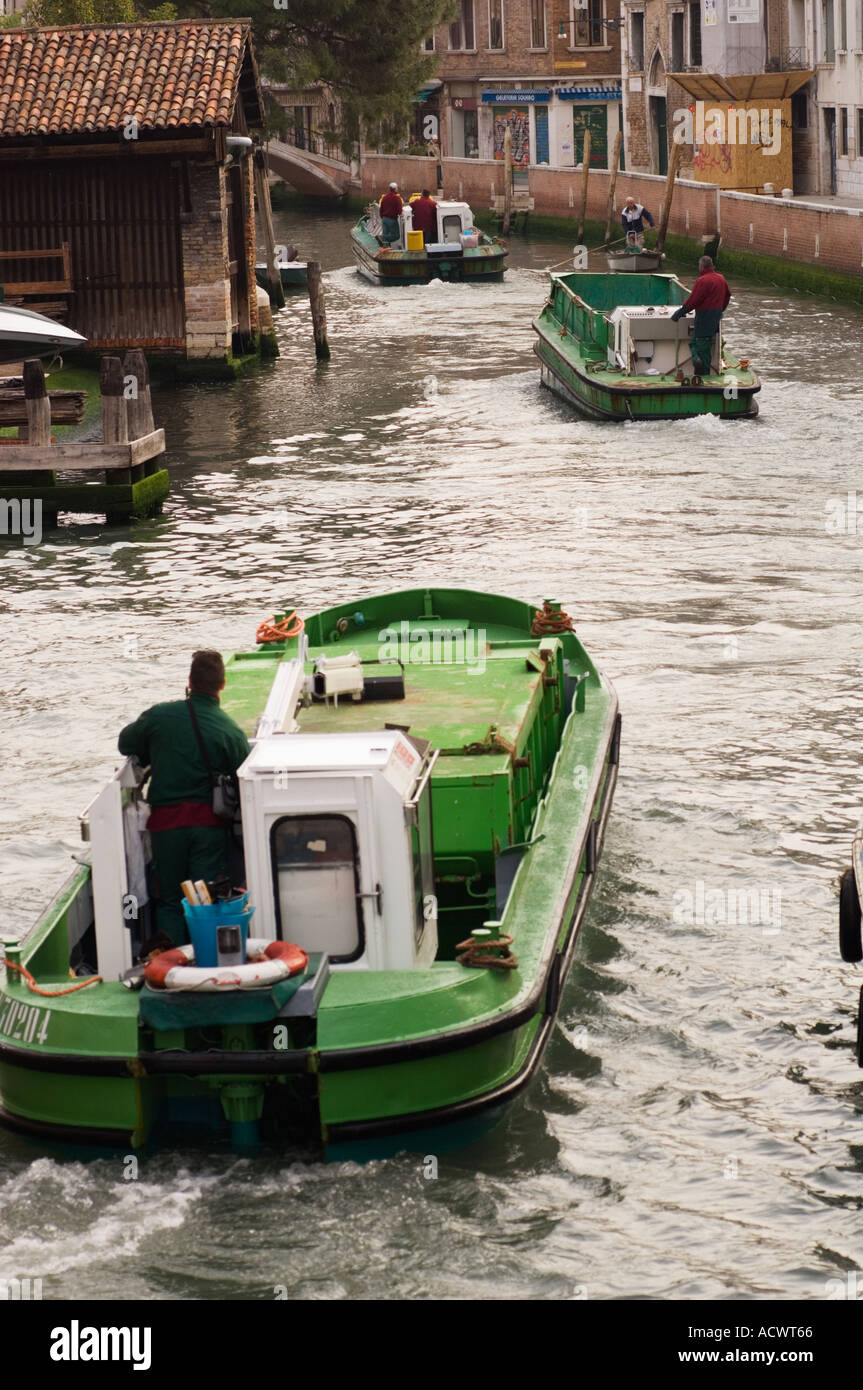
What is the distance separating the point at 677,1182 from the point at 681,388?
59.4 ft

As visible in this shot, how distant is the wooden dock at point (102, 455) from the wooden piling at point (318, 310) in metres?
10.8

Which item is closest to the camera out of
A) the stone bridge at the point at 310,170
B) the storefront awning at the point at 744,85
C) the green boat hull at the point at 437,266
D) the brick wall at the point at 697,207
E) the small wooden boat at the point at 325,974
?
the small wooden boat at the point at 325,974

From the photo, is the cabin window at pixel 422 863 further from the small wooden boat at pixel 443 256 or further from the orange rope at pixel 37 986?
the small wooden boat at pixel 443 256

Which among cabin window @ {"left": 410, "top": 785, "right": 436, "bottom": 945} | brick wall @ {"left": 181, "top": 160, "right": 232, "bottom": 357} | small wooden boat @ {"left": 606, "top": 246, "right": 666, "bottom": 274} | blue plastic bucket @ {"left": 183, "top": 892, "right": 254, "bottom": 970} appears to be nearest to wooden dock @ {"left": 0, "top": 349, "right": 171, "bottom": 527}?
brick wall @ {"left": 181, "top": 160, "right": 232, "bottom": 357}

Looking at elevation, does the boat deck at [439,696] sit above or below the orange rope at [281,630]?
below

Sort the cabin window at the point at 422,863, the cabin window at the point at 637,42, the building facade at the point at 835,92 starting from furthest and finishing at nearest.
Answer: the cabin window at the point at 637,42 → the building facade at the point at 835,92 → the cabin window at the point at 422,863

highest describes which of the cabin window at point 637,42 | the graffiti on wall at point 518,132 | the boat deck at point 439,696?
the cabin window at point 637,42

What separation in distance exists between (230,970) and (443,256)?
3628cm

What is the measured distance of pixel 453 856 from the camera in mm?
9508

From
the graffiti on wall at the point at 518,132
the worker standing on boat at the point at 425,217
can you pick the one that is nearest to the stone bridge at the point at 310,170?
the graffiti on wall at the point at 518,132

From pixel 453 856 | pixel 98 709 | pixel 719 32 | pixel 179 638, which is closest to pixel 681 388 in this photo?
pixel 179 638

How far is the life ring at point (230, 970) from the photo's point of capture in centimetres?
782

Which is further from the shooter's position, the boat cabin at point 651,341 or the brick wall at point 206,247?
the brick wall at point 206,247

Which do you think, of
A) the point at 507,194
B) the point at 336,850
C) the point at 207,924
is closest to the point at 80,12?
the point at 507,194
